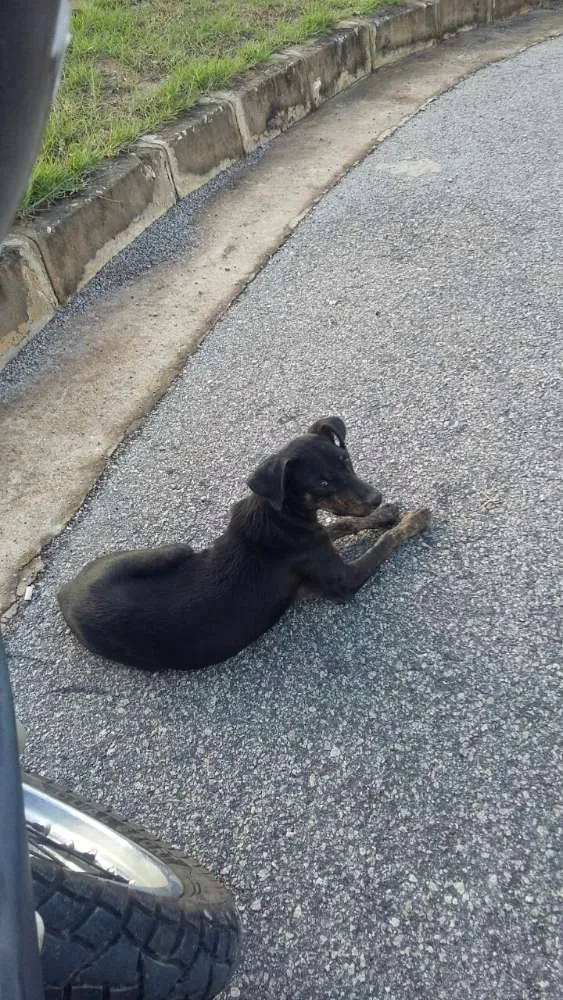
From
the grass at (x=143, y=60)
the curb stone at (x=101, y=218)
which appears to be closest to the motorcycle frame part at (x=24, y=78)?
the curb stone at (x=101, y=218)

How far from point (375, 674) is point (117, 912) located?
1310 mm

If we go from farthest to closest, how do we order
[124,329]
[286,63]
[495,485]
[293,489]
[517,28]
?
[517,28] → [286,63] → [124,329] → [495,485] → [293,489]

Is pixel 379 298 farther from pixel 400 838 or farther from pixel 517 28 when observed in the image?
pixel 517 28

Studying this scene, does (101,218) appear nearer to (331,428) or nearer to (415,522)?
(331,428)

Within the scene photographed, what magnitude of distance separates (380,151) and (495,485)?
12.7 feet

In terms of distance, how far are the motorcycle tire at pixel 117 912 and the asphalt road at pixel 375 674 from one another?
334mm

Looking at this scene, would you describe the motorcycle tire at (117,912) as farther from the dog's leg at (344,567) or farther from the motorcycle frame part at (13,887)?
the dog's leg at (344,567)

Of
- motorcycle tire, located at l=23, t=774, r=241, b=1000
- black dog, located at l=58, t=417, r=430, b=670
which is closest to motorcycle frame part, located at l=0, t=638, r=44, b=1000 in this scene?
motorcycle tire, located at l=23, t=774, r=241, b=1000

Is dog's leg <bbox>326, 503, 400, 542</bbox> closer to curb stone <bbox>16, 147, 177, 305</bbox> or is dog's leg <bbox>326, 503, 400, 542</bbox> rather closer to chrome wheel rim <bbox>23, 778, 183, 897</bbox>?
chrome wheel rim <bbox>23, 778, 183, 897</bbox>

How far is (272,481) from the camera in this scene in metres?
2.79

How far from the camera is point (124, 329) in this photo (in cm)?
452

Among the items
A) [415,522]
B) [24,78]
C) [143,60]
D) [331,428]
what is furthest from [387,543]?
[143,60]

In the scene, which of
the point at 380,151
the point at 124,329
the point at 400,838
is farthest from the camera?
the point at 380,151

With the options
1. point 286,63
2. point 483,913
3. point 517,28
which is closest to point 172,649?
point 483,913
